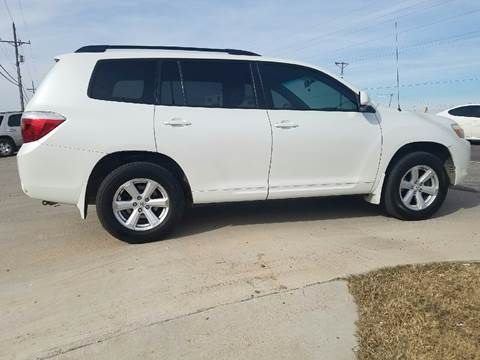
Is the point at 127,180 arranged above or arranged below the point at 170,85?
below

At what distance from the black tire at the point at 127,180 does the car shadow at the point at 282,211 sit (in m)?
0.29

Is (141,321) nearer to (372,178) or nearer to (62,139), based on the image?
(62,139)

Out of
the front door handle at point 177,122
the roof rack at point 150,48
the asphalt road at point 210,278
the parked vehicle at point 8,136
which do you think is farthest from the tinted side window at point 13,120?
the front door handle at point 177,122

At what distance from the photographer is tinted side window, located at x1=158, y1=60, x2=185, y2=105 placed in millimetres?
4602

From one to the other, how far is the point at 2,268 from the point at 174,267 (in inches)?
62.5

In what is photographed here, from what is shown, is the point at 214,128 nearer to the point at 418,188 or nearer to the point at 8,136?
the point at 418,188

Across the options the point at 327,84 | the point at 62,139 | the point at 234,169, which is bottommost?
the point at 234,169

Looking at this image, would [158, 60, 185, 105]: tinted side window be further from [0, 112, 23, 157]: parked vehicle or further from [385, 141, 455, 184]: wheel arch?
[0, 112, 23, 157]: parked vehicle

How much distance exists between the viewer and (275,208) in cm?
589

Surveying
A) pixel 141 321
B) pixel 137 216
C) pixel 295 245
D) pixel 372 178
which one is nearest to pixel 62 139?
pixel 137 216

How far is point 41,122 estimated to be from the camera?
4270 mm

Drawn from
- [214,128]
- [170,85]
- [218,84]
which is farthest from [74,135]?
[218,84]

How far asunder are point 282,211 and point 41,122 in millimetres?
2894

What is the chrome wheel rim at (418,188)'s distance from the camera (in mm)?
5277
